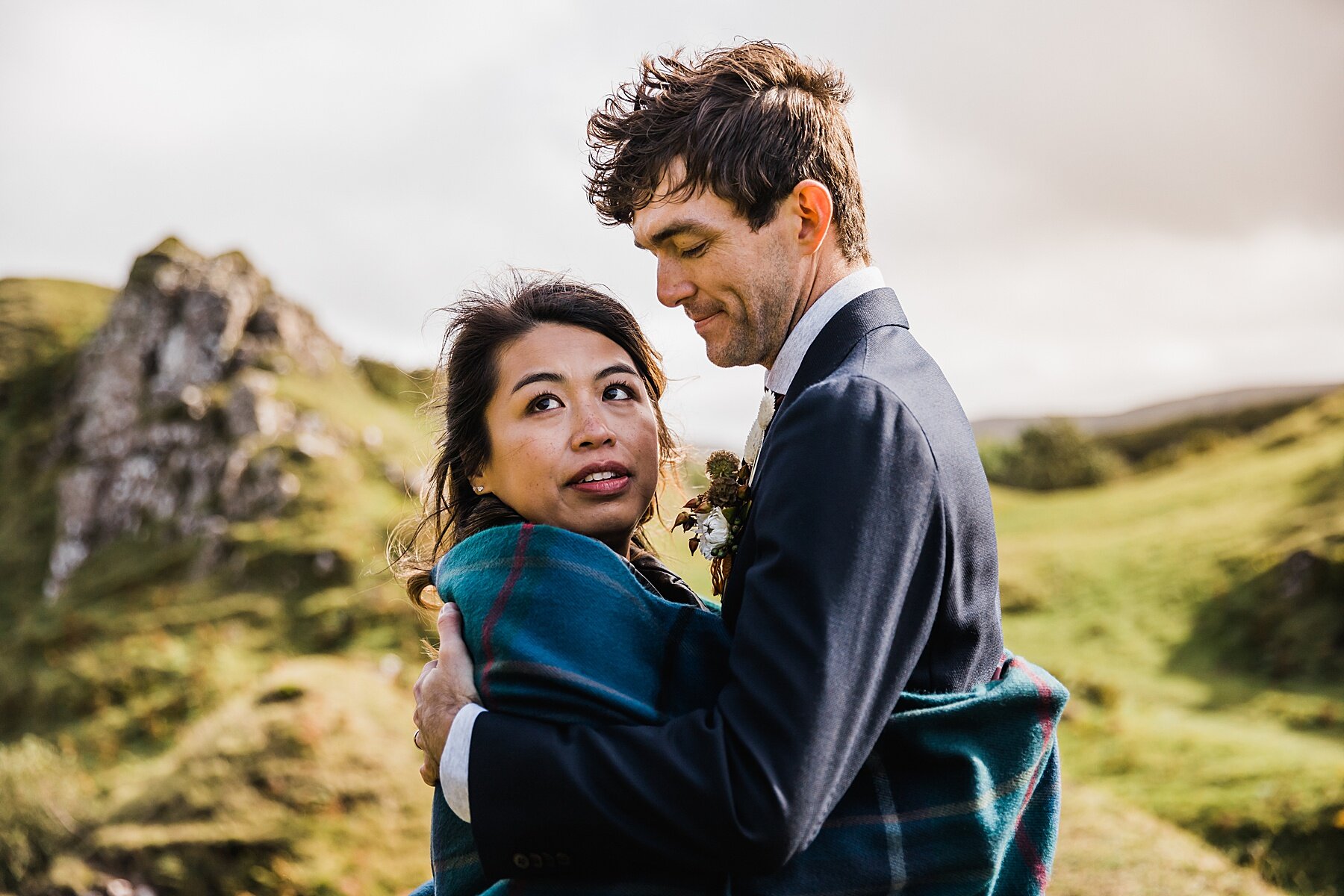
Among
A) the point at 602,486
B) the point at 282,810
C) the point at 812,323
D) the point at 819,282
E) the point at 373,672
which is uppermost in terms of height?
the point at 819,282

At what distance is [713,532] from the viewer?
268 centimetres

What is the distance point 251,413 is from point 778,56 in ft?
72.0

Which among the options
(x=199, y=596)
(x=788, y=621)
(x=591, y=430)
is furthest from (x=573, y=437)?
(x=199, y=596)

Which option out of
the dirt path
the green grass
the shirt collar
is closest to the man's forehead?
the shirt collar

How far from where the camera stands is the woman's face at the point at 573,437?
9.41 feet

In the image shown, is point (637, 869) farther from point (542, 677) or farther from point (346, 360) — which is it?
point (346, 360)

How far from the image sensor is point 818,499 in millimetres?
A: 2029

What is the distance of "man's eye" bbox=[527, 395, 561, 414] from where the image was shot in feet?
9.72

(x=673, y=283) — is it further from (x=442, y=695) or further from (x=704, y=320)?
(x=442, y=695)

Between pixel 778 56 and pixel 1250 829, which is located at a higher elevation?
pixel 778 56

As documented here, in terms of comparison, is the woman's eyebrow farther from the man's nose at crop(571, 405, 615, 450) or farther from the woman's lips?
the woman's lips

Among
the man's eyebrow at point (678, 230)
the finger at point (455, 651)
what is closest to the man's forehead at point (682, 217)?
the man's eyebrow at point (678, 230)

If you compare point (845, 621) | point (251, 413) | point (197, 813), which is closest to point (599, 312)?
point (845, 621)

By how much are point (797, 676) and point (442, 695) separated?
0.91 metres
